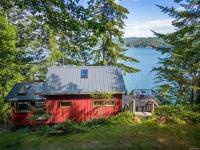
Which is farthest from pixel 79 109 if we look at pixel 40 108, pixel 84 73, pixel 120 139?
pixel 120 139

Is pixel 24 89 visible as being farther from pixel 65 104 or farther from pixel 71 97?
pixel 71 97

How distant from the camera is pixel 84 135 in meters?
13.2

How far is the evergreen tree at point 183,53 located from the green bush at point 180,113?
1555 millimetres

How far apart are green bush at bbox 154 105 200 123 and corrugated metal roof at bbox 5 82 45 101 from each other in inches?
498

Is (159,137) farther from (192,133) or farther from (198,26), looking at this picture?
(198,26)

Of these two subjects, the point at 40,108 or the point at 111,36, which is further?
the point at 111,36

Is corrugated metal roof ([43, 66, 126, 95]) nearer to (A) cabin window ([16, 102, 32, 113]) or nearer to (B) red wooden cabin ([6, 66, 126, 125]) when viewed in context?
(B) red wooden cabin ([6, 66, 126, 125])

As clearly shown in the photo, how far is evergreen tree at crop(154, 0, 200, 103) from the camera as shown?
1631 cm

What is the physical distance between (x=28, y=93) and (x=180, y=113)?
15334 millimetres

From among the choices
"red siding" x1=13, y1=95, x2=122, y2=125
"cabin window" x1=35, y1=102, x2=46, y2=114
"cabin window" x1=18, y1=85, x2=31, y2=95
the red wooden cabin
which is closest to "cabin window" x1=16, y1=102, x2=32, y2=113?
the red wooden cabin

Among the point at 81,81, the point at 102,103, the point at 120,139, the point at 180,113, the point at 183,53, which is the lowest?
the point at 120,139

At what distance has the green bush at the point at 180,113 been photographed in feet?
50.0

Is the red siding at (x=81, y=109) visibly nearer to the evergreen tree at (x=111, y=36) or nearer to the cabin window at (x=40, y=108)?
the cabin window at (x=40, y=108)

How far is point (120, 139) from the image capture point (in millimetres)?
12320
